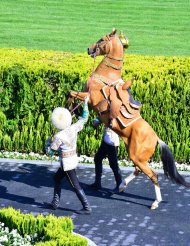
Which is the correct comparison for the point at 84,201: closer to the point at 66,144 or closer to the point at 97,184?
the point at 66,144

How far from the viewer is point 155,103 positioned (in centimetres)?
1382

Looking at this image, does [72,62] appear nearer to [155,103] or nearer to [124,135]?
[155,103]

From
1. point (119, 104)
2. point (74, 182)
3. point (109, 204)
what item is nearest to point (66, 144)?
point (74, 182)

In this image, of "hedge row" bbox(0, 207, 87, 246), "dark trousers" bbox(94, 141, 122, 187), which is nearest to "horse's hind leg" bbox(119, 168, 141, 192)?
"dark trousers" bbox(94, 141, 122, 187)

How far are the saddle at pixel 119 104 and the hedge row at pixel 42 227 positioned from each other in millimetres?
1921

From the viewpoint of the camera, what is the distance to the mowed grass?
21078mm

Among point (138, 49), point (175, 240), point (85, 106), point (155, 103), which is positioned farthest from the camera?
point (138, 49)

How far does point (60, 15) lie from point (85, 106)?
42.6ft

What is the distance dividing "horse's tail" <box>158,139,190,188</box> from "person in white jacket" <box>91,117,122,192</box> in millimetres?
827

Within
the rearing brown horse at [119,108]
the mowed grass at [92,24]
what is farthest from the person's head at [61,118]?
the mowed grass at [92,24]

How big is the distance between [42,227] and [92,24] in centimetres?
1361

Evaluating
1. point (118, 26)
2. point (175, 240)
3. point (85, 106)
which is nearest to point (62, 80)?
point (85, 106)

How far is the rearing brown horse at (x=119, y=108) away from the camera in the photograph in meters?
11.4

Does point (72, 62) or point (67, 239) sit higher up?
point (72, 62)
